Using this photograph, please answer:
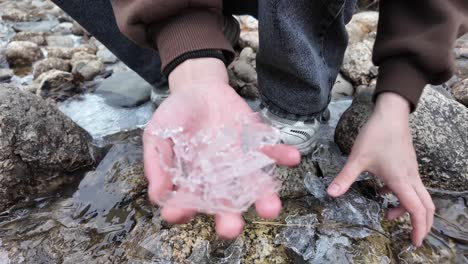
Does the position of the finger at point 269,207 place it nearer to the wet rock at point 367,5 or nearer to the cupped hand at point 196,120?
the cupped hand at point 196,120

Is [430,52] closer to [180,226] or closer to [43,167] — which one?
[180,226]

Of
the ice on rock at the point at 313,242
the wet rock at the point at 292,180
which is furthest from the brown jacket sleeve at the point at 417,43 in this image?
the ice on rock at the point at 313,242

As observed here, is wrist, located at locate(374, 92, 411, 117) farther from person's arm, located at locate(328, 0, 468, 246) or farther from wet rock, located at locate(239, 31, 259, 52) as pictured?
wet rock, located at locate(239, 31, 259, 52)

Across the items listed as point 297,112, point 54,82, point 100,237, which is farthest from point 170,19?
point 54,82

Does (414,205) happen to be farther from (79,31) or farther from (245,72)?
(79,31)

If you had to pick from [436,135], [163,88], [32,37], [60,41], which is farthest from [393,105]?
[32,37]

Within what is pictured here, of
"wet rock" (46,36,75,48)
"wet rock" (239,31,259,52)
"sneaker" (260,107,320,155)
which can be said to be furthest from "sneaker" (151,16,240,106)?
"wet rock" (46,36,75,48)

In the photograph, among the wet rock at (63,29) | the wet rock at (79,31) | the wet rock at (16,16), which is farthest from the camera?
the wet rock at (16,16)
